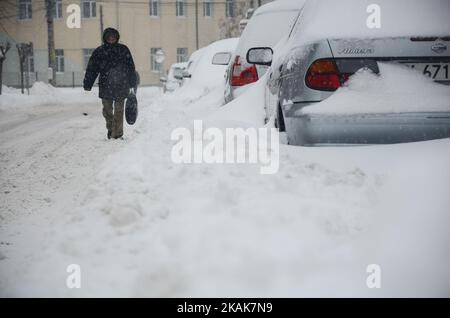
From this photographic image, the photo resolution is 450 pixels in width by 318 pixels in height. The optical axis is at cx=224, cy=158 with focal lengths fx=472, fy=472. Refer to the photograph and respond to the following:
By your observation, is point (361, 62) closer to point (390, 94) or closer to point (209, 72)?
point (390, 94)

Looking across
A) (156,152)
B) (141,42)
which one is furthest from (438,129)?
(141,42)

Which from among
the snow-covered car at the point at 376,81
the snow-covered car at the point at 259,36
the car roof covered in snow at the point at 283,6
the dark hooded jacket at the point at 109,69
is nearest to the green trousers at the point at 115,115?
the dark hooded jacket at the point at 109,69

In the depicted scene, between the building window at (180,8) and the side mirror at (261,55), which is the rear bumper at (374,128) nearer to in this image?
the side mirror at (261,55)

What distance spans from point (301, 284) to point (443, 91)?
1825mm

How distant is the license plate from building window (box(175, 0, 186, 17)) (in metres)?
43.1

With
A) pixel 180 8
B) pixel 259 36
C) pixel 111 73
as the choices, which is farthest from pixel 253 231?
pixel 180 8

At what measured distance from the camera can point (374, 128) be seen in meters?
3.20

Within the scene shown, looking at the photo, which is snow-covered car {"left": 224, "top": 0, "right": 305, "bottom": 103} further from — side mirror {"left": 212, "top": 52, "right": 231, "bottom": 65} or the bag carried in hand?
the bag carried in hand

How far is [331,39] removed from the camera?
10.8 ft

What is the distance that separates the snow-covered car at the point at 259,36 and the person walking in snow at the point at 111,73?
6.42ft

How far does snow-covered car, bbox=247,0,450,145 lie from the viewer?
10.3 feet

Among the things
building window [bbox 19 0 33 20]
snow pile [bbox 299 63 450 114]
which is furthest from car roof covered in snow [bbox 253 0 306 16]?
building window [bbox 19 0 33 20]
